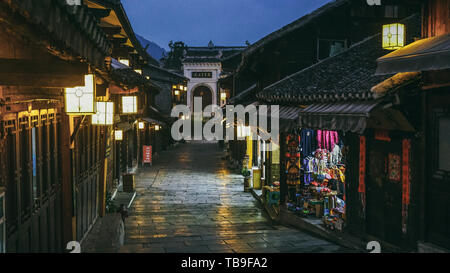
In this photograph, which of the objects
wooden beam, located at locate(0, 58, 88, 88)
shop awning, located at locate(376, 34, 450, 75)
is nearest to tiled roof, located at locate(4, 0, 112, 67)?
wooden beam, located at locate(0, 58, 88, 88)

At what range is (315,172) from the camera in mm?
17594

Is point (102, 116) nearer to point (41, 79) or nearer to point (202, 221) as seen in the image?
point (202, 221)

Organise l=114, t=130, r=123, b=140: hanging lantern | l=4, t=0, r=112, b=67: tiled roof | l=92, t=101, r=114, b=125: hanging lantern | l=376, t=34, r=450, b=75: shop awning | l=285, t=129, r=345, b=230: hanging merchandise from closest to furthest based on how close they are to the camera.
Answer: l=4, t=0, r=112, b=67: tiled roof → l=376, t=34, r=450, b=75: shop awning → l=92, t=101, r=114, b=125: hanging lantern → l=285, t=129, r=345, b=230: hanging merchandise → l=114, t=130, r=123, b=140: hanging lantern

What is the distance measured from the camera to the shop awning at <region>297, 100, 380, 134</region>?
10.3 m

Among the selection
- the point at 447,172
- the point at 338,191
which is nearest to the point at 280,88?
the point at 338,191

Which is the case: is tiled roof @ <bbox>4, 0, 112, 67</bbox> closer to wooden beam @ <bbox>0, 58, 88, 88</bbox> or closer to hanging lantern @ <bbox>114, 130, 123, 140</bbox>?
wooden beam @ <bbox>0, 58, 88, 88</bbox>

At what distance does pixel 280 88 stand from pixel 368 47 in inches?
143

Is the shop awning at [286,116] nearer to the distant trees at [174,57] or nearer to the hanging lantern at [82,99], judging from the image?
the hanging lantern at [82,99]

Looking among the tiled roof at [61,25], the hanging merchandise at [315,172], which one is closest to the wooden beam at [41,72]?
the tiled roof at [61,25]

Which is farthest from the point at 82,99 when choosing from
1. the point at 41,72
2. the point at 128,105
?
the point at 128,105

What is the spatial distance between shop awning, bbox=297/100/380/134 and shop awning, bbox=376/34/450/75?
1.24m

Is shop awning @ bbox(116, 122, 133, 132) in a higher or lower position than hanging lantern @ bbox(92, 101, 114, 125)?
lower

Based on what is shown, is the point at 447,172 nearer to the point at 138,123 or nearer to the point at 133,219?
the point at 133,219

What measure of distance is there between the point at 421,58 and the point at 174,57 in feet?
247
